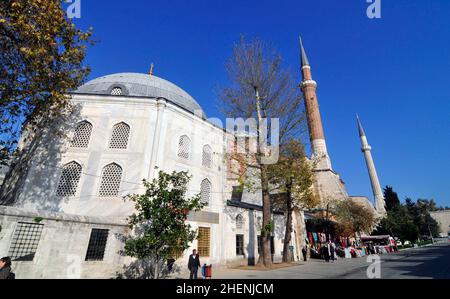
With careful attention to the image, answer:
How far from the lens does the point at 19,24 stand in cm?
811

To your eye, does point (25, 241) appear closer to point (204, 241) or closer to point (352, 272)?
point (204, 241)

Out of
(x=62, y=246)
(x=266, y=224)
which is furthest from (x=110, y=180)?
(x=266, y=224)

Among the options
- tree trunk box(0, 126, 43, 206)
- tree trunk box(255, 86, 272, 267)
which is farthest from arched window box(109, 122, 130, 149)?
tree trunk box(255, 86, 272, 267)

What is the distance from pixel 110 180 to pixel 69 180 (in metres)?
2.25

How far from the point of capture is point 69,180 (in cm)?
1298

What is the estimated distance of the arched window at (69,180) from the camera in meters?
12.7

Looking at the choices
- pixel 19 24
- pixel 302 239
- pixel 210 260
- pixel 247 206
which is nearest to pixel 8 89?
pixel 19 24

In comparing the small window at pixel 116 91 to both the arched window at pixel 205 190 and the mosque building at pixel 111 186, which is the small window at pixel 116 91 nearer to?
the mosque building at pixel 111 186

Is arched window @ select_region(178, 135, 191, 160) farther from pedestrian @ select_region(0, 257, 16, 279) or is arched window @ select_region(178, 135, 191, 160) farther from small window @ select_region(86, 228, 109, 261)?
pedestrian @ select_region(0, 257, 16, 279)

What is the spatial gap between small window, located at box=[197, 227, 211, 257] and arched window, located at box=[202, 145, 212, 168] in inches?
177

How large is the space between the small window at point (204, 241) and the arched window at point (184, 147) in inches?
190

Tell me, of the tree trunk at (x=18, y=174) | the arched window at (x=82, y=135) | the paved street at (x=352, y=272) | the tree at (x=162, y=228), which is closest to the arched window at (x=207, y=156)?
the tree at (x=162, y=228)

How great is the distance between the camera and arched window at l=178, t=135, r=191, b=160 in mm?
15418
